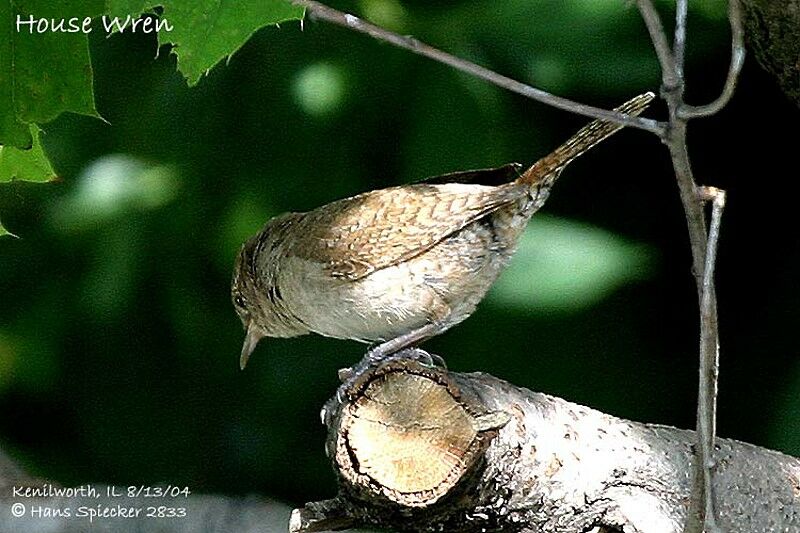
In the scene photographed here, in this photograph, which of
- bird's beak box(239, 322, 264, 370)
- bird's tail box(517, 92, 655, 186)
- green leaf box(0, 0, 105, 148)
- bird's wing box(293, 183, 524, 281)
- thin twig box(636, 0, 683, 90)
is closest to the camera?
thin twig box(636, 0, 683, 90)

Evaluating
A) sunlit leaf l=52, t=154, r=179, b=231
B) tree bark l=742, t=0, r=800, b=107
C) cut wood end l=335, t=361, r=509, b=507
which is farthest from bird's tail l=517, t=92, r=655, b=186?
sunlit leaf l=52, t=154, r=179, b=231

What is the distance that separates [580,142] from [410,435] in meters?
0.51

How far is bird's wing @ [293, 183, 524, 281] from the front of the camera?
1.77m

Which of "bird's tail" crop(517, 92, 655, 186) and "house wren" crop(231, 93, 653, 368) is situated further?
"house wren" crop(231, 93, 653, 368)

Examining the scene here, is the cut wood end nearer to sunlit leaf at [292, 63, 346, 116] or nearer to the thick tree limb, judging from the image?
the thick tree limb

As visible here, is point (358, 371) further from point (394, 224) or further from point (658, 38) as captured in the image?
point (658, 38)

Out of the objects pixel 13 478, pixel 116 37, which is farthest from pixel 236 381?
pixel 116 37

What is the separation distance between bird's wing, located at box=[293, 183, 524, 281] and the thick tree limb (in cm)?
33

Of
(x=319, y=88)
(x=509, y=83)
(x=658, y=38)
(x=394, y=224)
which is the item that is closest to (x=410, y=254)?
(x=394, y=224)

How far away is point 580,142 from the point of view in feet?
5.33

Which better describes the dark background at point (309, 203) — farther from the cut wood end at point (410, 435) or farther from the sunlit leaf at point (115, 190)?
the cut wood end at point (410, 435)

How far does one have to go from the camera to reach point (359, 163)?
2453mm

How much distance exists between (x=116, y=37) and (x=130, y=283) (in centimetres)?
53

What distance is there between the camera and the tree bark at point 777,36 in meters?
1.63
